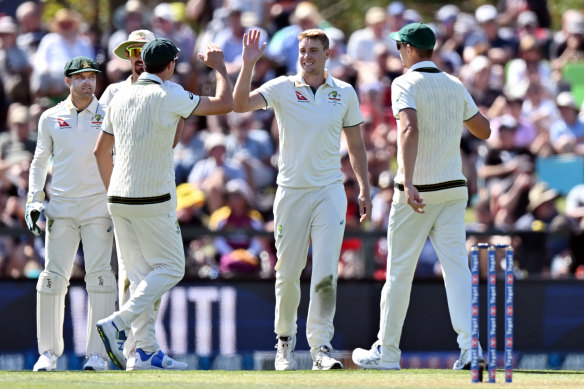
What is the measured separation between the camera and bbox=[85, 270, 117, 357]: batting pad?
30.8 ft

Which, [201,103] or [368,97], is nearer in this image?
[201,103]

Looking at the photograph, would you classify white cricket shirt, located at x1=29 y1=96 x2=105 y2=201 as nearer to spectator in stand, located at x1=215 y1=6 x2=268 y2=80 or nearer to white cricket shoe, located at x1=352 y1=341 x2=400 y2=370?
white cricket shoe, located at x1=352 y1=341 x2=400 y2=370

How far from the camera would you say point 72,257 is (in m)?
9.50

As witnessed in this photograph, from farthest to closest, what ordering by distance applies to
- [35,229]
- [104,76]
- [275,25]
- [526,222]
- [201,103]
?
[275,25], [104,76], [526,222], [35,229], [201,103]

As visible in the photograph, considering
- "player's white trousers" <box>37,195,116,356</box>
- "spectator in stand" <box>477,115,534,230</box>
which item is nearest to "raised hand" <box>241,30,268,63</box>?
"player's white trousers" <box>37,195,116,356</box>

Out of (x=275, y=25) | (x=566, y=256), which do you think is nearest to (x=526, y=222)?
(x=566, y=256)

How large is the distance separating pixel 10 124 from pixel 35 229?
5.89 metres

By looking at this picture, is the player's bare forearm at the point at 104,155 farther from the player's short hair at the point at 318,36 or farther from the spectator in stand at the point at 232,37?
the spectator in stand at the point at 232,37

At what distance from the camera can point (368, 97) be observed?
15867mm

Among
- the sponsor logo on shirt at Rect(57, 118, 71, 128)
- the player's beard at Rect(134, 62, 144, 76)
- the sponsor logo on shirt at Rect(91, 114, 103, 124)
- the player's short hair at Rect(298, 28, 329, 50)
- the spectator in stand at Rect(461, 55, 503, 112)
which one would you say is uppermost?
the spectator in stand at Rect(461, 55, 503, 112)

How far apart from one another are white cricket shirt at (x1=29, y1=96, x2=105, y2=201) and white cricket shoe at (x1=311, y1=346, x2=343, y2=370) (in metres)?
2.07

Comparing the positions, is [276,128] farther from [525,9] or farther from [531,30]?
[525,9]

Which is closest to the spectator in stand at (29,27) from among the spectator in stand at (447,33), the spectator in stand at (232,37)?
the spectator in stand at (232,37)

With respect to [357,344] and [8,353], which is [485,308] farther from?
[8,353]
